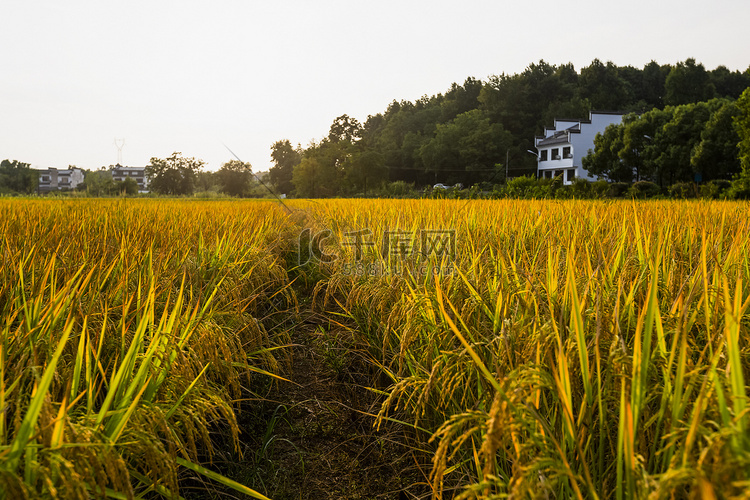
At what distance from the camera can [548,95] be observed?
56438 millimetres

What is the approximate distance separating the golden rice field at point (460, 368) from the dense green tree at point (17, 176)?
6183 centimetres

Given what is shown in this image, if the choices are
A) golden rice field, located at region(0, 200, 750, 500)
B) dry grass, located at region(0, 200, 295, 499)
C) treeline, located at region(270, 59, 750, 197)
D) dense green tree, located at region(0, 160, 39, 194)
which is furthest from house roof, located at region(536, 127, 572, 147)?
dense green tree, located at region(0, 160, 39, 194)

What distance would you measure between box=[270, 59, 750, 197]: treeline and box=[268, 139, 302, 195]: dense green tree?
119 millimetres

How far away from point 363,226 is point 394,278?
7.84ft

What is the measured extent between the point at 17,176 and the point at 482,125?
55.6 metres

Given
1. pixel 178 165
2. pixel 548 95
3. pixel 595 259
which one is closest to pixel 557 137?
pixel 548 95

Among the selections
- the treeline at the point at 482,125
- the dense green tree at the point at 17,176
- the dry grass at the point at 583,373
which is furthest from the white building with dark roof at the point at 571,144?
the dense green tree at the point at 17,176

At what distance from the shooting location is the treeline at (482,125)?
39.4 m

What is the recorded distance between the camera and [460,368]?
1.58 meters

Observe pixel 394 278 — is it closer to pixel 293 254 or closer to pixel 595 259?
pixel 595 259

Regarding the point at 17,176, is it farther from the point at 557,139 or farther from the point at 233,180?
the point at 557,139

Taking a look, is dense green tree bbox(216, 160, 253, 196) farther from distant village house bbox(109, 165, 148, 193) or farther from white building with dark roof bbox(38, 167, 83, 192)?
distant village house bbox(109, 165, 148, 193)

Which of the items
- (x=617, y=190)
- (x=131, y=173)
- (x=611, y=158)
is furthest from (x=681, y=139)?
(x=131, y=173)

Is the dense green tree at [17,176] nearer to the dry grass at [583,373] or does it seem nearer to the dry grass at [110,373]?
the dry grass at [110,373]
